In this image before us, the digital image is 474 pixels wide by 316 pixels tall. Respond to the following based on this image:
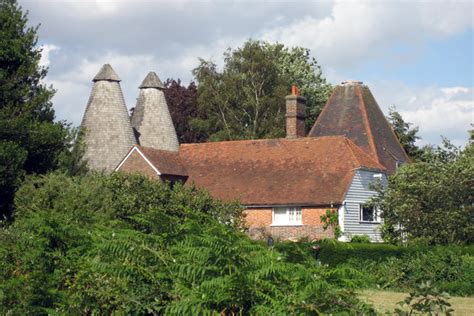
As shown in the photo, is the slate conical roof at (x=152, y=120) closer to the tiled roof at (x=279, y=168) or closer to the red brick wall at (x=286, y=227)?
the tiled roof at (x=279, y=168)

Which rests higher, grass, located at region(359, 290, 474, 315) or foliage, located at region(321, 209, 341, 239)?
foliage, located at region(321, 209, 341, 239)

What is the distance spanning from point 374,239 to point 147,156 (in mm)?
13649

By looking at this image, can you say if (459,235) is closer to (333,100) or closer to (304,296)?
(333,100)

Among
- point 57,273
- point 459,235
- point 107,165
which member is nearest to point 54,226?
point 57,273

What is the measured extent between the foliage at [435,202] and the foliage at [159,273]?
28449mm

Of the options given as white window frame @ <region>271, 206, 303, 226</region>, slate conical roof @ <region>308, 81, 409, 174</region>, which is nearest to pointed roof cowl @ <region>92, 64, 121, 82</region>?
slate conical roof @ <region>308, 81, 409, 174</region>

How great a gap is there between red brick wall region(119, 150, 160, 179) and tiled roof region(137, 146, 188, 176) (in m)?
0.34

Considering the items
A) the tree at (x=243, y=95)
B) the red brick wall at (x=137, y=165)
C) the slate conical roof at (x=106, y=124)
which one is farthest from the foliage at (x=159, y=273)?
the tree at (x=243, y=95)

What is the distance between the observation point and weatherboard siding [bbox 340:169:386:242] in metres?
46.7

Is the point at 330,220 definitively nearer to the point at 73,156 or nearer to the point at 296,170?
the point at 296,170

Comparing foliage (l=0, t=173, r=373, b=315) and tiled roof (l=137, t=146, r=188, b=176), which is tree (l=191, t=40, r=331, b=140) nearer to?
tiled roof (l=137, t=146, r=188, b=176)

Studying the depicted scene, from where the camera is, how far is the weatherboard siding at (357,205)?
46.7 meters

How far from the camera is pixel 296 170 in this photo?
4912 cm

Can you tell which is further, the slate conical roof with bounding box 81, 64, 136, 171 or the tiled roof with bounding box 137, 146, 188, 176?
the slate conical roof with bounding box 81, 64, 136, 171
